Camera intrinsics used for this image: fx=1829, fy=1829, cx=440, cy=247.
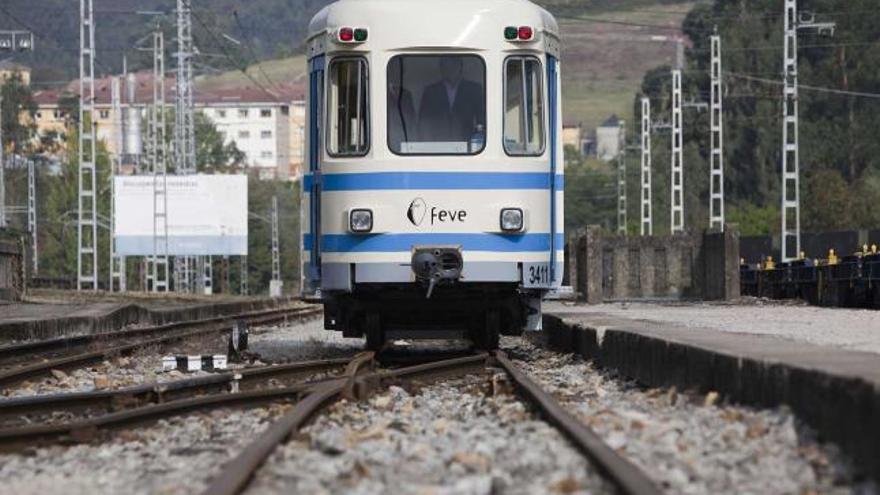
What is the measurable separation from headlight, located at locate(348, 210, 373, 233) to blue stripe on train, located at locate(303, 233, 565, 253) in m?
0.08

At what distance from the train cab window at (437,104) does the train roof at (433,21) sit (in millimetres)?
160

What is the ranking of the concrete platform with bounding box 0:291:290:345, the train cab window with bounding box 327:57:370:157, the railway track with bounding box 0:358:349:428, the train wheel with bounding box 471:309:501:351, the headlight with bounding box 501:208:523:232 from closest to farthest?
the railway track with bounding box 0:358:349:428
the headlight with bounding box 501:208:523:232
the train cab window with bounding box 327:57:370:157
the train wheel with bounding box 471:309:501:351
the concrete platform with bounding box 0:291:290:345

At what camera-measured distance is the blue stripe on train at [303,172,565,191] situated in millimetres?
16406

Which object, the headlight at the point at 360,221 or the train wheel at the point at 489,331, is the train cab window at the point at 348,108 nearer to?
the headlight at the point at 360,221

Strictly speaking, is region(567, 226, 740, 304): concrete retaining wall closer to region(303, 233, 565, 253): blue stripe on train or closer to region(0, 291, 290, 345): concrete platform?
region(0, 291, 290, 345): concrete platform

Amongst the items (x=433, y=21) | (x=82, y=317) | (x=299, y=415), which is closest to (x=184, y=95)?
(x=82, y=317)

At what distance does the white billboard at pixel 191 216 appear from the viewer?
82.1 meters

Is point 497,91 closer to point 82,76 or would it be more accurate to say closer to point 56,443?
point 56,443

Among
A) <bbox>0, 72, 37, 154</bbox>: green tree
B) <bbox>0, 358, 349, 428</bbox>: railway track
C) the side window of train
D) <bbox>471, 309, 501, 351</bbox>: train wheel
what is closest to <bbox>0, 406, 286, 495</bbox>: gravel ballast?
<bbox>0, 358, 349, 428</bbox>: railway track

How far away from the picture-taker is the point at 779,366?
10.0 m

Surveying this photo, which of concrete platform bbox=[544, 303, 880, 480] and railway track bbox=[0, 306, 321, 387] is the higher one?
concrete platform bbox=[544, 303, 880, 480]

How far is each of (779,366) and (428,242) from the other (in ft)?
21.8

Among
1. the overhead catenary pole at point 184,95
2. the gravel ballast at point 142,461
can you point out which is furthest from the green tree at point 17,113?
the gravel ballast at point 142,461

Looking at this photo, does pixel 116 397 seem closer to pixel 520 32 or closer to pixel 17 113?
pixel 520 32
